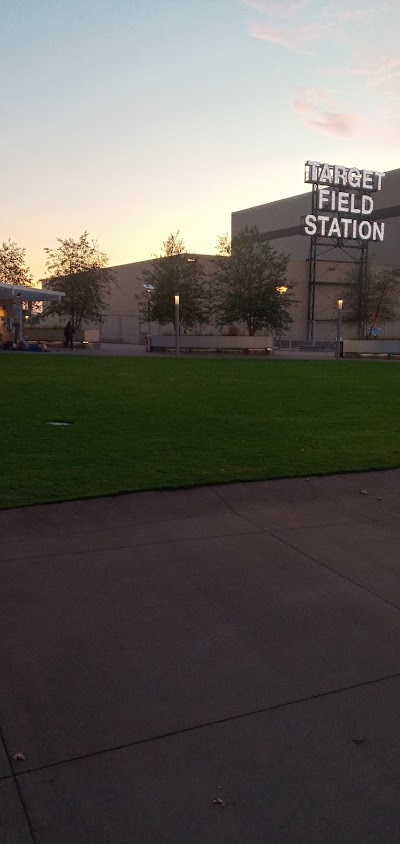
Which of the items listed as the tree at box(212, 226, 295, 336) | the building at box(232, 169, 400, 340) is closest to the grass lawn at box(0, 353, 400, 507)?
the tree at box(212, 226, 295, 336)

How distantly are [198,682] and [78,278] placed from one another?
150ft

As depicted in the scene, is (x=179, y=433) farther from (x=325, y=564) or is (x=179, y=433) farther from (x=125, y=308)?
(x=125, y=308)

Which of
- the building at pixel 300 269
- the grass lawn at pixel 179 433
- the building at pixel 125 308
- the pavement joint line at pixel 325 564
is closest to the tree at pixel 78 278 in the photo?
the building at pixel 300 269

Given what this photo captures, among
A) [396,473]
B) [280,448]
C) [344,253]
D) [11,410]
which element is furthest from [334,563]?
[344,253]

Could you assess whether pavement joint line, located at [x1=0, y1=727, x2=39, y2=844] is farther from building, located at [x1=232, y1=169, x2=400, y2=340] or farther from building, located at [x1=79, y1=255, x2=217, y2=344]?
building, located at [x1=79, y1=255, x2=217, y2=344]

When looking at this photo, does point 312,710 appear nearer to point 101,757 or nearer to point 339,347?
point 101,757

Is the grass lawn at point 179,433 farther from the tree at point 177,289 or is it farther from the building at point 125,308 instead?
the building at point 125,308

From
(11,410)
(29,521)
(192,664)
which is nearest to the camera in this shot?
(192,664)

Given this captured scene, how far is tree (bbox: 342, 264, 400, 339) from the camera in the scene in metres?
51.1

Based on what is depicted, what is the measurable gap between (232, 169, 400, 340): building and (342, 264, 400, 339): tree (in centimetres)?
324

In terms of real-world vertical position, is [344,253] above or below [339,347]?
above

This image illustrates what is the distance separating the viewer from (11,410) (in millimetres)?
12797

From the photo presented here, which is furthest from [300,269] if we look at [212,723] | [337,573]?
[212,723]

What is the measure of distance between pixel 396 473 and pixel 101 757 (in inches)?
235
